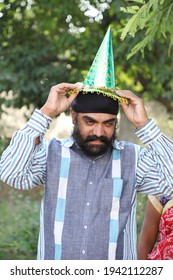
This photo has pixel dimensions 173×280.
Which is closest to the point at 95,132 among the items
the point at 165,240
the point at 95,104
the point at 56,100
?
the point at 95,104

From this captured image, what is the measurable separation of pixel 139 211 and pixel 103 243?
3.61 metres

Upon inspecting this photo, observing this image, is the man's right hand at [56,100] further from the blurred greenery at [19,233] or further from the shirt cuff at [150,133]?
the blurred greenery at [19,233]

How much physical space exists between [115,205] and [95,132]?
1.25 ft

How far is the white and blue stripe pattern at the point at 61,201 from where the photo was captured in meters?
3.27

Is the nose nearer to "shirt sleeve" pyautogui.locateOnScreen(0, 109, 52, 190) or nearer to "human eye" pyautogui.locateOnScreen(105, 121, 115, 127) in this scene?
"human eye" pyautogui.locateOnScreen(105, 121, 115, 127)

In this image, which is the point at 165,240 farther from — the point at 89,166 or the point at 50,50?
the point at 50,50

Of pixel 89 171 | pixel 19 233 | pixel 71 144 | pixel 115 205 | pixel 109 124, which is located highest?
pixel 109 124

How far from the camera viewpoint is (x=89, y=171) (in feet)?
11.1

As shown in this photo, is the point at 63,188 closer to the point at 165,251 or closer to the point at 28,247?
the point at 165,251

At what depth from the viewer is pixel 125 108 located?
344cm

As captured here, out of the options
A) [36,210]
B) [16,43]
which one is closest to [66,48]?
[16,43]

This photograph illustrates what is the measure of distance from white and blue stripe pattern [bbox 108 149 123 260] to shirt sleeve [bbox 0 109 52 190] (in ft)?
1.19

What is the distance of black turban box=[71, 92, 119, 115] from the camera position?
10.9 ft

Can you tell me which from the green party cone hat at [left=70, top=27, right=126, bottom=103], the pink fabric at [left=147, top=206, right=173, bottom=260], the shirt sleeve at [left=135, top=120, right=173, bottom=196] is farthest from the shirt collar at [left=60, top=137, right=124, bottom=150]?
the pink fabric at [left=147, top=206, right=173, bottom=260]
